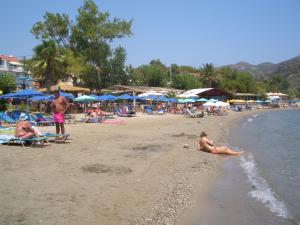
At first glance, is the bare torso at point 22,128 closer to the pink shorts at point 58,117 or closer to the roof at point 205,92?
the pink shorts at point 58,117

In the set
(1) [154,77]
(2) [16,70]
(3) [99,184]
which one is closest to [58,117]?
(3) [99,184]

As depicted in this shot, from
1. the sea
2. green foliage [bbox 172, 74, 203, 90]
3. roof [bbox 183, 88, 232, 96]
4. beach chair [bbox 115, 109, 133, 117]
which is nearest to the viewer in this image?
the sea

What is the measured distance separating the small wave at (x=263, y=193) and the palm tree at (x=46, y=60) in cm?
2619

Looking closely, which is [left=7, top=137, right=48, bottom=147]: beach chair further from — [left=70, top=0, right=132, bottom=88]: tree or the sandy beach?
[left=70, top=0, right=132, bottom=88]: tree

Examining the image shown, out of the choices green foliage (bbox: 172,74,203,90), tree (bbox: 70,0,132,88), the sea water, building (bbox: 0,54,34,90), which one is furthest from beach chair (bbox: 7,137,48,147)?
green foliage (bbox: 172,74,203,90)

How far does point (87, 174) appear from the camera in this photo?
7.61 m

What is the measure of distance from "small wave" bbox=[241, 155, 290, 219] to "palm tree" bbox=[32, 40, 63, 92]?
26193 mm

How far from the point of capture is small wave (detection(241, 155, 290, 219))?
625 centimetres

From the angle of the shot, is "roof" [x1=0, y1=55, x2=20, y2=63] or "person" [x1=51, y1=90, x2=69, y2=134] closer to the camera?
"person" [x1=51, y1=90, x2=69, y2=134]

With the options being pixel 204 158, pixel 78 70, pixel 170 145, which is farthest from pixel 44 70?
pixel 204 158

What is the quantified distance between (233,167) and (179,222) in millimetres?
5399

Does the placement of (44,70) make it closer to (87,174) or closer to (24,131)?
(24,131)

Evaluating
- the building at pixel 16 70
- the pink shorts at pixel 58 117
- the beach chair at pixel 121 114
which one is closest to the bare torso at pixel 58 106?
the pink shorts at pixel 58 117

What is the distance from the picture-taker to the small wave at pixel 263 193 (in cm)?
625
